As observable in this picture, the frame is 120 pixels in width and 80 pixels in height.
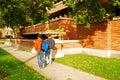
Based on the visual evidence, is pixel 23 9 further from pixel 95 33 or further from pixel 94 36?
pixel 94 36

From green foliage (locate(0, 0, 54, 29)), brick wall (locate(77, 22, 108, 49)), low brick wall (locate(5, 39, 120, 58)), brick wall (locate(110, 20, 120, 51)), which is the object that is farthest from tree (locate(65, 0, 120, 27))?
low brick wall (locate(5, 39, 120, 58))

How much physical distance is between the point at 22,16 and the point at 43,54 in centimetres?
349

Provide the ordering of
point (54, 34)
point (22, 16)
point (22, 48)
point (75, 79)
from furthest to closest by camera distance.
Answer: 1. point (22, 48)
2. point (54, 34)
3. point (22, 16)
4. point (75, 79)

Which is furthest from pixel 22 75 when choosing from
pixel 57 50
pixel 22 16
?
pixel 57 50

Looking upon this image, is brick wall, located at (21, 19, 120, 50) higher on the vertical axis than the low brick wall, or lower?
higher

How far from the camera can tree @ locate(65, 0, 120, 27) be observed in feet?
59.0

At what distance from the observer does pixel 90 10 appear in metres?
18.6

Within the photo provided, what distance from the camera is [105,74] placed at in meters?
11.7

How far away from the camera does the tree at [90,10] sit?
1798 cm

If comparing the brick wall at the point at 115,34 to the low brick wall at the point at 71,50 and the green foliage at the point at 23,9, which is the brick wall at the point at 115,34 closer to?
the low brick wall at the point at 71,50

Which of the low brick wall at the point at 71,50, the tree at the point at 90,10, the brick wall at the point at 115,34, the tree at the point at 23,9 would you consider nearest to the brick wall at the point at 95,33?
the brick wall at the point at 115,34

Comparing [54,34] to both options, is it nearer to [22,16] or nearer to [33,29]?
[22,16]

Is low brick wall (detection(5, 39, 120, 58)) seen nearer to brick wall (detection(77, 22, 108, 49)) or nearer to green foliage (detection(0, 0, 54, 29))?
brick wall (detection(77, 22, 108, 49))

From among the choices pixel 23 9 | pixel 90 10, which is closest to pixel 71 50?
pixel 90 10
